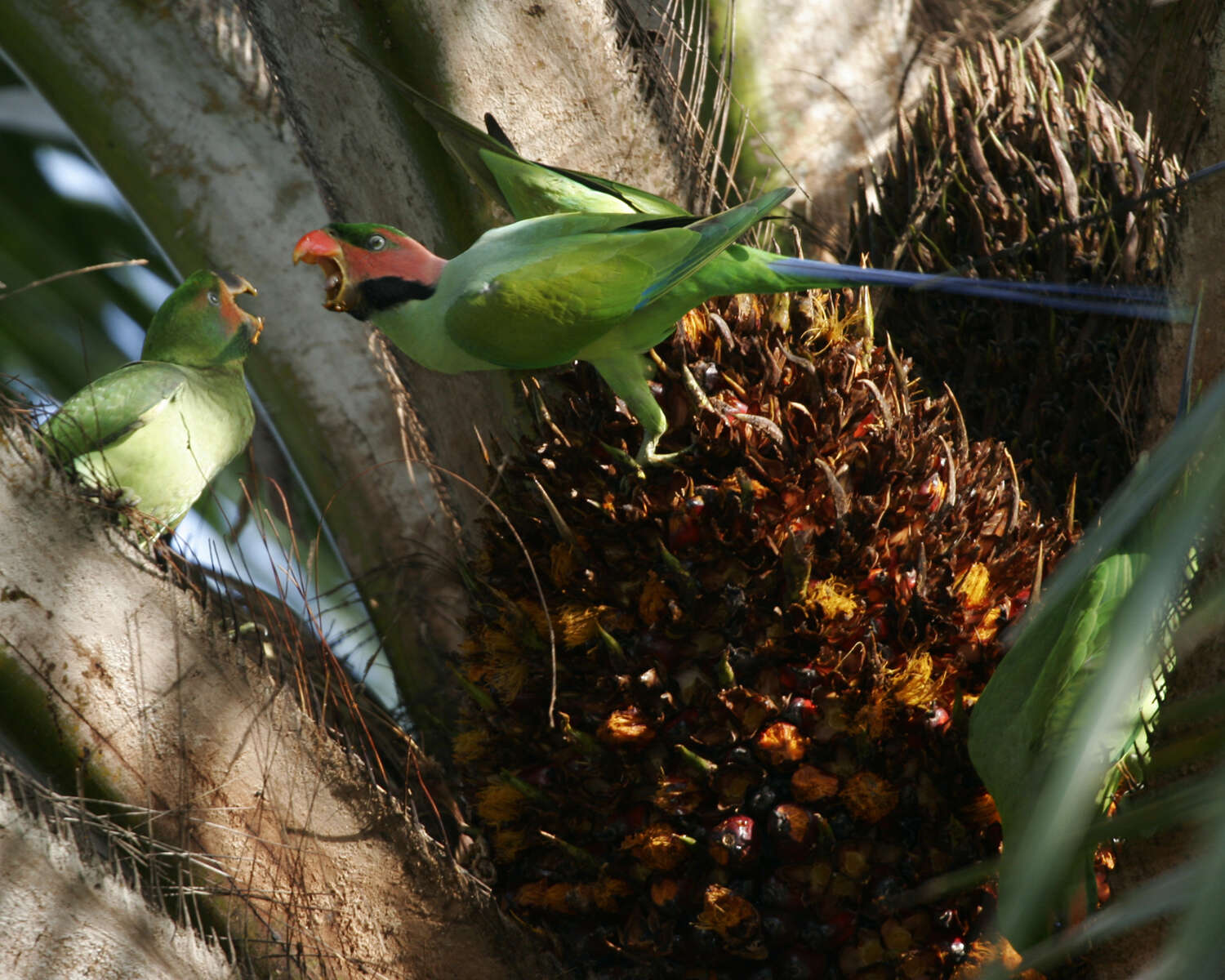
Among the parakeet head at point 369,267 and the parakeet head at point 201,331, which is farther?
the parakeet head at point 201,331

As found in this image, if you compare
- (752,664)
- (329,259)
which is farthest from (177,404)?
(752,664)

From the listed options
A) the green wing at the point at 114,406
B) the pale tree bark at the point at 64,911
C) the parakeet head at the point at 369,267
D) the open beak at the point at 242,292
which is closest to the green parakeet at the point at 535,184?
the parakeet head at the point at 369,267

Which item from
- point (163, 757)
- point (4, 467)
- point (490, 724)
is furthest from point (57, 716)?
point (490, 724)

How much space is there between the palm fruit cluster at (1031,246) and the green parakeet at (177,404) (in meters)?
1.21

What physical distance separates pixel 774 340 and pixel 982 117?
33.3 inches

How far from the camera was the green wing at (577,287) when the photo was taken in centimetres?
135

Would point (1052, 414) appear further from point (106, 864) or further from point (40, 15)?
point (40, 15)

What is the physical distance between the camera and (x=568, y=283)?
1353 mm

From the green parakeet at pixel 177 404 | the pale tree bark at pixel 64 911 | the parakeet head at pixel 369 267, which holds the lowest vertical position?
the pale tree bark at pixel 64 911

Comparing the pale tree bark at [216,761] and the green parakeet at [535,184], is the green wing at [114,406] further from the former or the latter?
the green parakeet at [535,184]

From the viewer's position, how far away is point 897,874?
1230 millimetres

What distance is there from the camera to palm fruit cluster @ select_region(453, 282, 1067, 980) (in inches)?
48.7

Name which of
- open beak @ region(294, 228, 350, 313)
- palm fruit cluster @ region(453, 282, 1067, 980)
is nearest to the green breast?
open beak @ region(294, 228, 350, 313)

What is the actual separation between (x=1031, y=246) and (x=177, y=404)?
1.52m
